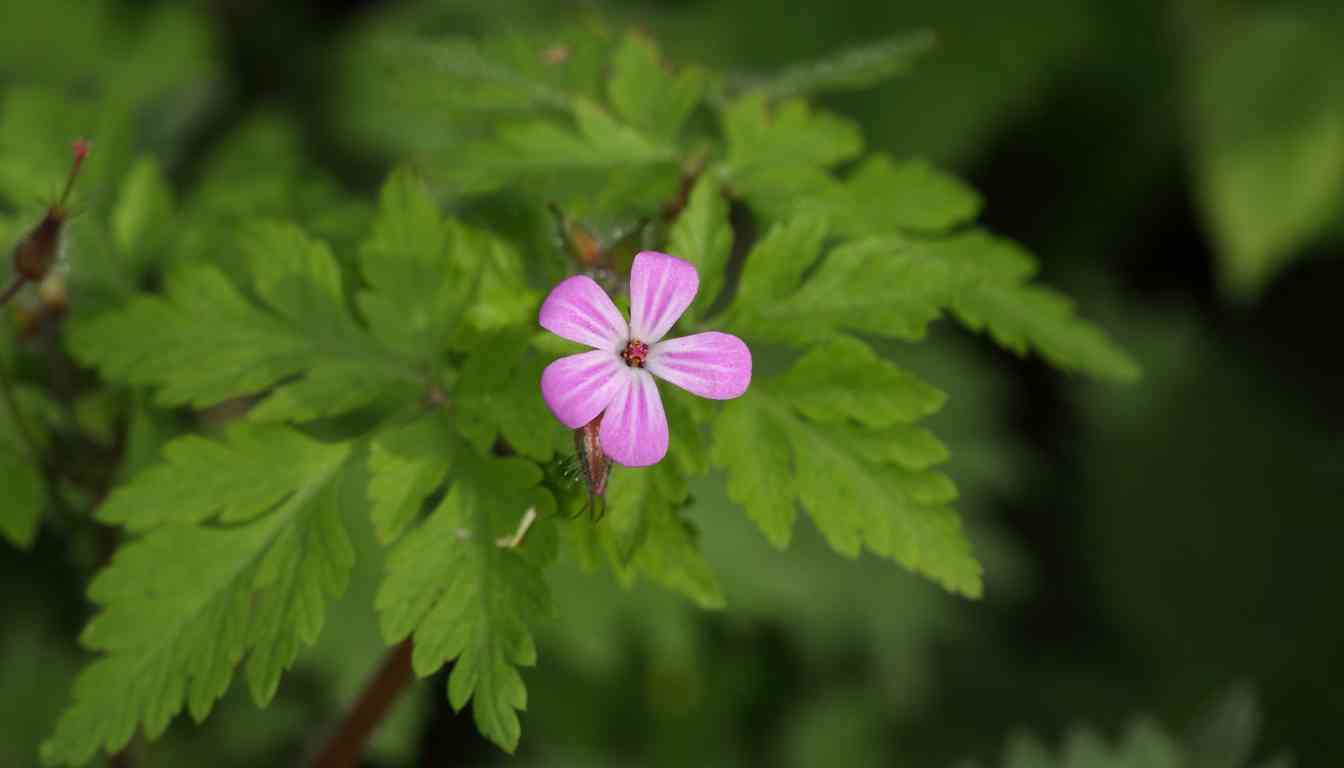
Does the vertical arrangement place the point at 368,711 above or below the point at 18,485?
below

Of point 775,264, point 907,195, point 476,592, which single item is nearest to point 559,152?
point 775,264

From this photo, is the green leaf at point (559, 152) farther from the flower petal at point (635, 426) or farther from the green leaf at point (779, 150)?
the flower petal at point (635, 426)

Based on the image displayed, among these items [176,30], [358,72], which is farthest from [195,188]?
[358,72]

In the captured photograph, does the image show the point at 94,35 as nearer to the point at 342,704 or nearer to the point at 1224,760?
the point at 342,704

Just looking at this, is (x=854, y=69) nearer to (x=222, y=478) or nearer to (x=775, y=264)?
(x=775, y=264)

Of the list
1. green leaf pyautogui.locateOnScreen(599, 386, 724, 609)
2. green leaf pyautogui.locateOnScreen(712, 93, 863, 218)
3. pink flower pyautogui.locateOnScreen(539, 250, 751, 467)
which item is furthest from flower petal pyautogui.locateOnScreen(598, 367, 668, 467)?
green leaf pyautogui.locateOnScreen(712, 93, 863, 218)

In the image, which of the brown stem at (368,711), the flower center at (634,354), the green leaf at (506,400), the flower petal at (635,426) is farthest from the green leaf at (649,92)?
the brown stem at (368,711)

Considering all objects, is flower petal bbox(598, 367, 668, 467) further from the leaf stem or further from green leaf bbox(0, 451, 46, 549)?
green leaf bbox(0, 451, 46, 549)
